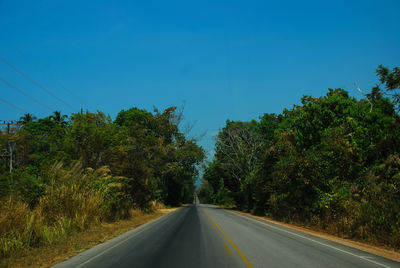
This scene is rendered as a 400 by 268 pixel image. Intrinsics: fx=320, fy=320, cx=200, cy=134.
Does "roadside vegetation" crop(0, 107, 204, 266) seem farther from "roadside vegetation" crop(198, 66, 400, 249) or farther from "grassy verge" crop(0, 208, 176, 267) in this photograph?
"roadside vegetation" crop(198, 66, 400, 249)

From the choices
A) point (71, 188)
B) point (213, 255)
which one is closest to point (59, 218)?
point (71, 188)

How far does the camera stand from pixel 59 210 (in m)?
13.9

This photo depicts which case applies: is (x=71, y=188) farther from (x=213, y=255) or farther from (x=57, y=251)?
(x=213, y=255)

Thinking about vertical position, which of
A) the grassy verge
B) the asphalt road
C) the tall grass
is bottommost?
the grassy verge

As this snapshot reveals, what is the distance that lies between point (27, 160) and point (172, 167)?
72.2 ft

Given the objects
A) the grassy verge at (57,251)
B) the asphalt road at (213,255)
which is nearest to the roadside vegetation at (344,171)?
the asphalt road at (213,255)

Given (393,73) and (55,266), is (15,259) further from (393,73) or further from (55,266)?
(393,73)

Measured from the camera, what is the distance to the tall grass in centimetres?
1029

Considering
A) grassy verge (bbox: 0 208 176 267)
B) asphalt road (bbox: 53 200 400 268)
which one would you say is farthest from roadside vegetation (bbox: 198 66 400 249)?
grassy verge (bbox: 0 208 176 267)

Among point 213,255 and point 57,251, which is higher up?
point 213,255

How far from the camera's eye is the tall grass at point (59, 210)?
10289 millimetres

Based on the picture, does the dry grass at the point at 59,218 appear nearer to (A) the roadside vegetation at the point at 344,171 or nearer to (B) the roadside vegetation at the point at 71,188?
(B) the roadside vegetation at the point at 71,188

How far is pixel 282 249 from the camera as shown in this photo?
11062mm

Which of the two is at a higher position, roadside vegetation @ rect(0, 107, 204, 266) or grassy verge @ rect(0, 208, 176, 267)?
roadside vegetation @ rect(0, 107, 204, 266)
